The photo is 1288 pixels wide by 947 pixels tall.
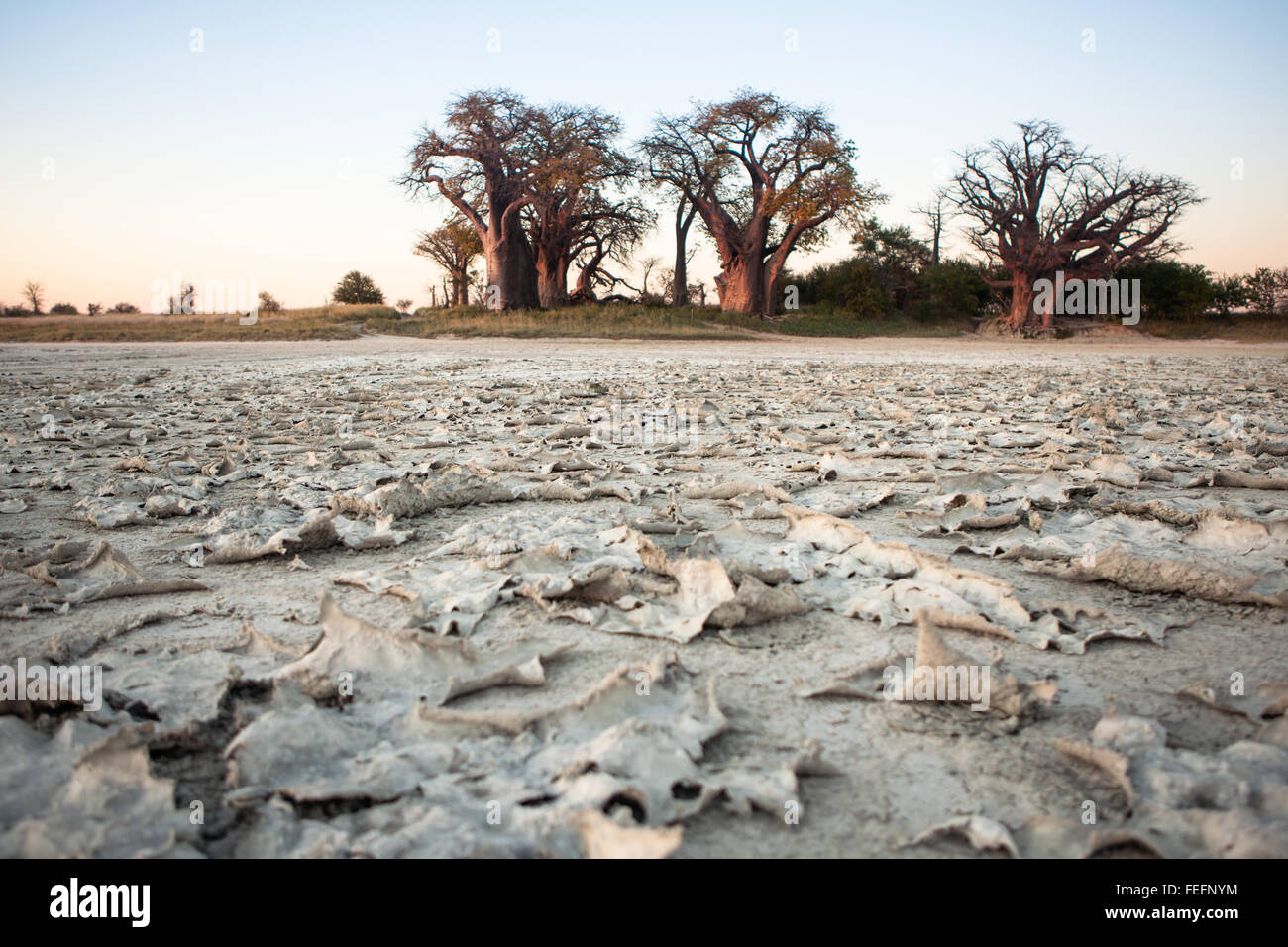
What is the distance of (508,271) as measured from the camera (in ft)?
91.1

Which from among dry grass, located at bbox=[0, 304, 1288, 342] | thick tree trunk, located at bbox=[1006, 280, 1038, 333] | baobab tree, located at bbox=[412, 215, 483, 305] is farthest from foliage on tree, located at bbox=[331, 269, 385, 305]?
thick tree trunk, located at bbox=[1006, 280, 1038, 333]

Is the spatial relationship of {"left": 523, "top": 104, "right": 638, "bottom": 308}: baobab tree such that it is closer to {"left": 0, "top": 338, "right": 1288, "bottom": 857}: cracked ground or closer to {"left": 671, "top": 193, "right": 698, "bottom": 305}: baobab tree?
{"left": 671, "top": 193, "right": 698, "bottom": 305}: baobab tree

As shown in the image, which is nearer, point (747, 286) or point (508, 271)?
point (508, 271)

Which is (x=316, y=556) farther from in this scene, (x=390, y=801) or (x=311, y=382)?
(x=311, y=382)

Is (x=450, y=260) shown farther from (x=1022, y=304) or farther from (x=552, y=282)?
(x=1022, y=304)

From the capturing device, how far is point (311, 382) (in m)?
7.81

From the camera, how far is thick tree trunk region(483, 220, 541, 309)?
1078 inches

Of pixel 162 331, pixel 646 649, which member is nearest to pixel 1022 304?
pixel 162 331

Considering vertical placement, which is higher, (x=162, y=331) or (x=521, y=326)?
(x=521, y=326)

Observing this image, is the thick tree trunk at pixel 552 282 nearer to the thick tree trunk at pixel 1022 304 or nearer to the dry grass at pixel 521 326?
the dry grass at pixel 521 326

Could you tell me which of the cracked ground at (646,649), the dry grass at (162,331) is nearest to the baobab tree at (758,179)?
the dry grass at (162,331)

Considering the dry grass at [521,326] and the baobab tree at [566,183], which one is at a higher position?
the baobab tree at [566,183]

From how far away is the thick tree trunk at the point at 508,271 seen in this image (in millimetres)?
27375
